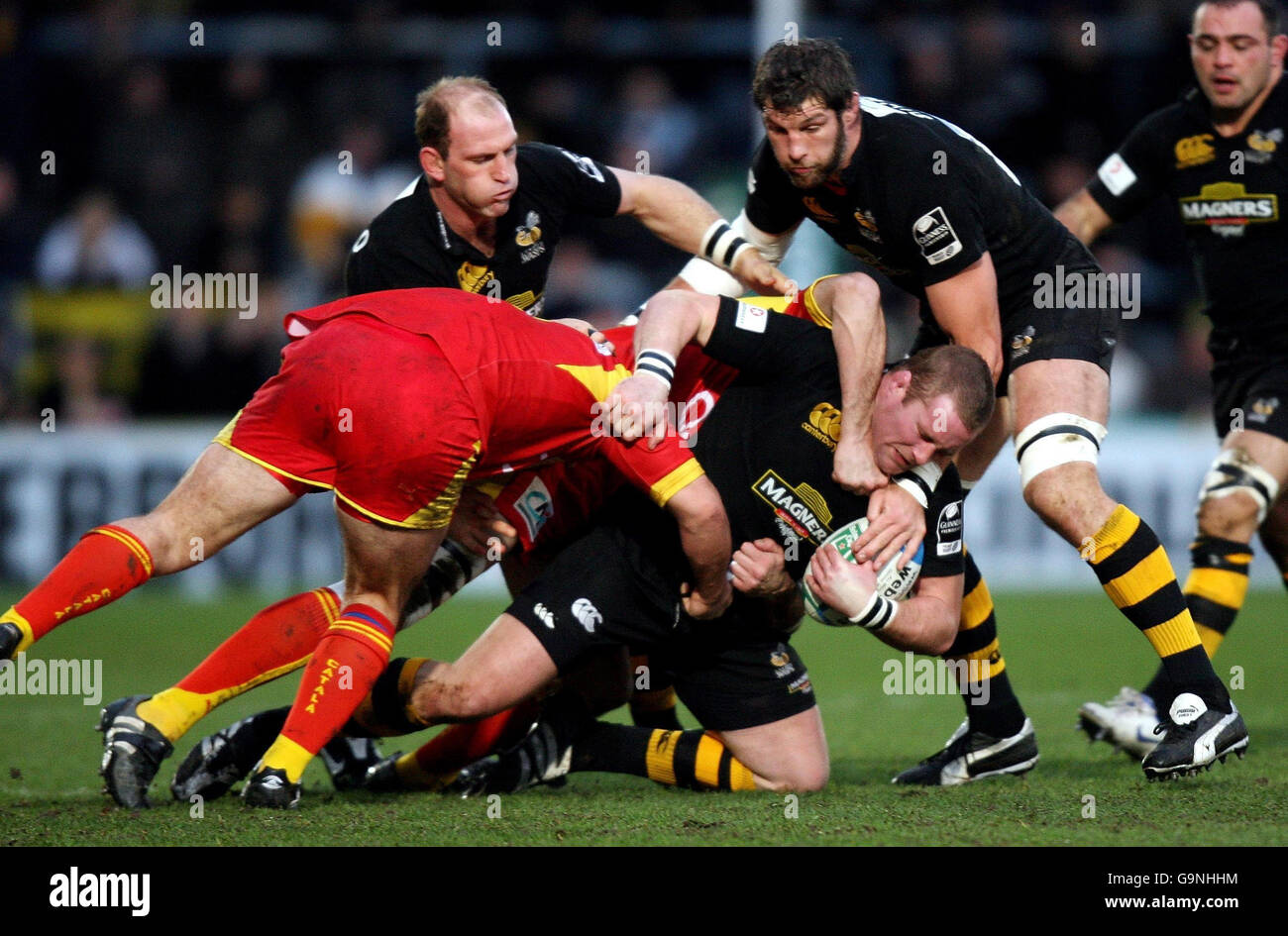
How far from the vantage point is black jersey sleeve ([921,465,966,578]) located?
520 centimetres

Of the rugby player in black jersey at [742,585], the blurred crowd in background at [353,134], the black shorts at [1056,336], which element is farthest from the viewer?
the blurred crowd in background at [353,134]

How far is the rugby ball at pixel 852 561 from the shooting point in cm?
499

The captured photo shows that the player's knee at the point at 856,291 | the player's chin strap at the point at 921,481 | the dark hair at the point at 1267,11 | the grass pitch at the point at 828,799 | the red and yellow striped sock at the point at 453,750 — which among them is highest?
the dark hair at the point at 1267,11

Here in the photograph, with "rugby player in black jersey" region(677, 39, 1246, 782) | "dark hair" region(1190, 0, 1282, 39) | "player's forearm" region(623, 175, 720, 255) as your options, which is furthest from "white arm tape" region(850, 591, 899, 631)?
"dark hair" region(1190, 0, 1282, 39)

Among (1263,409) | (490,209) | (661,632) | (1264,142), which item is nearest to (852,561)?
(661,632)

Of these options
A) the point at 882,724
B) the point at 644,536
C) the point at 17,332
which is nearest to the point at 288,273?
the point at 17,332

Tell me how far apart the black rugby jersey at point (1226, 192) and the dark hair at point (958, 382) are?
7.24 feet

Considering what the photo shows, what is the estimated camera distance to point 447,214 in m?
5.88

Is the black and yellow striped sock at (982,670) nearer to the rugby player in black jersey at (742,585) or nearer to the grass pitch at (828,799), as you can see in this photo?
the grass pitch at (828,799)

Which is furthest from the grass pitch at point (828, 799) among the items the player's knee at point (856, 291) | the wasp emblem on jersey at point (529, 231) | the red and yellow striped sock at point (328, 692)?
the wasp emblem on jersey at point (529, 231)

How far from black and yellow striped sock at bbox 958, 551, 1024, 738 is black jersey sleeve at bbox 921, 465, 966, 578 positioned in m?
0.44

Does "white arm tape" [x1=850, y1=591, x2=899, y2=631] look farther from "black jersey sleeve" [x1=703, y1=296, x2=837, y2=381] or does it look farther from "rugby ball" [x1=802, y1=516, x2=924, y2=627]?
"black jersey sleeve" [x1=703, y1=296, x2=837, y2=381]

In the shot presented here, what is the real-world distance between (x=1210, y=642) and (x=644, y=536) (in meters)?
2.47

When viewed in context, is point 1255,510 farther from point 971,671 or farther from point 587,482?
point 587,482
